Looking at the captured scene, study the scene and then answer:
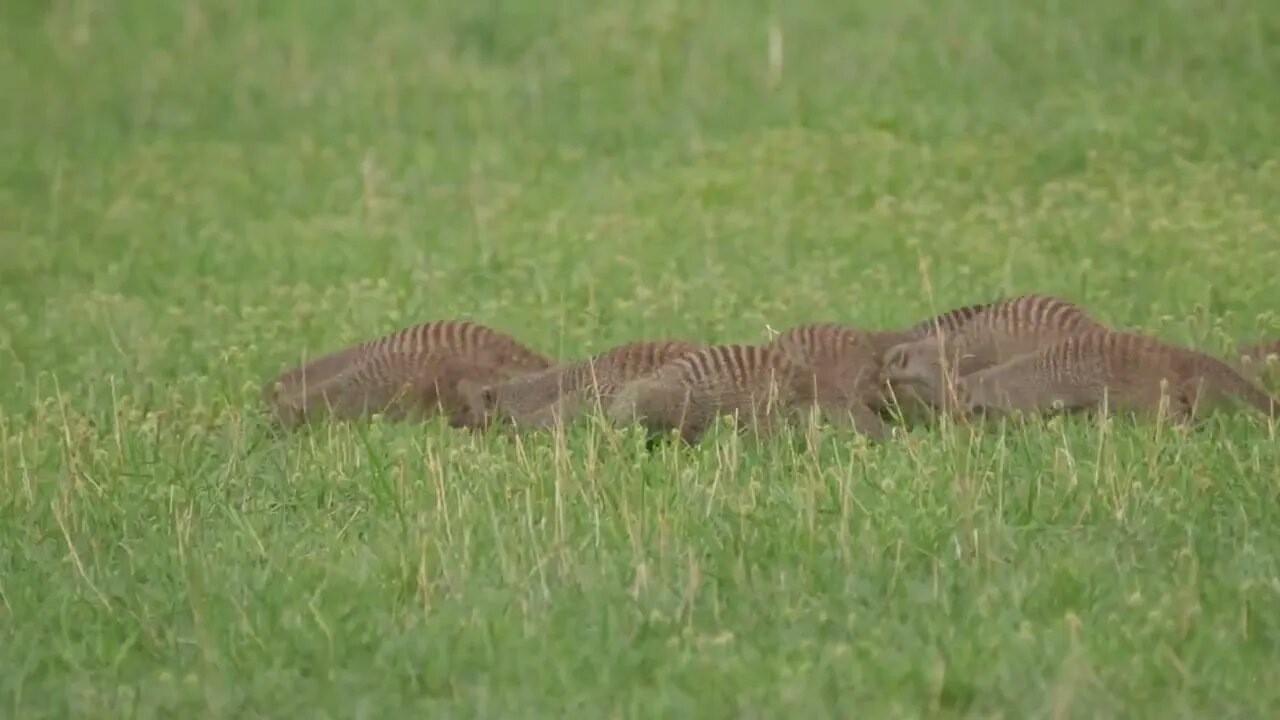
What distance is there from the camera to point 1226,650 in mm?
4719

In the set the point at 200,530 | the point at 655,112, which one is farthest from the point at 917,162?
the point at 200,530

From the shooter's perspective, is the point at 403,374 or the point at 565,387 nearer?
the point at 565,387

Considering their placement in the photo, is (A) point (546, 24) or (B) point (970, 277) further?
(A) point (546, 24)

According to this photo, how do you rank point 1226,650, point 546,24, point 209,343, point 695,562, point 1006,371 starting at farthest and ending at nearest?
point 546,24 → point 209,343 → point 1006,371 → point 695,562 → point 1226,650

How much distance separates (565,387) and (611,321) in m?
1.81

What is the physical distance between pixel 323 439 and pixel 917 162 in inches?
225

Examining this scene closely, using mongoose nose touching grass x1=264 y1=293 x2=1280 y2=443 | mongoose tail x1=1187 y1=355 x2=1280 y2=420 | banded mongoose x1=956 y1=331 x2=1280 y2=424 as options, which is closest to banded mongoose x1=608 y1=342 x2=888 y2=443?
mongoose nose touching grass x1=264 y1=293 x2=1280 y2=443

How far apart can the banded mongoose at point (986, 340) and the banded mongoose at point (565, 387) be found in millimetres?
762

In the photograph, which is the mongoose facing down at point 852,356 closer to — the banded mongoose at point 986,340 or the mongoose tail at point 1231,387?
the banded mongoose at point 986,340

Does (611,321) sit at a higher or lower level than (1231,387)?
lower

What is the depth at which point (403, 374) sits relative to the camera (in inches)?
312

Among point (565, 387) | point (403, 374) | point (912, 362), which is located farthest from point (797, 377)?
point (403, 374)

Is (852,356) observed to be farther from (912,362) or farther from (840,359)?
(912,362)

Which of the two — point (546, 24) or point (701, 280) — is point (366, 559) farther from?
point (546, 24)
